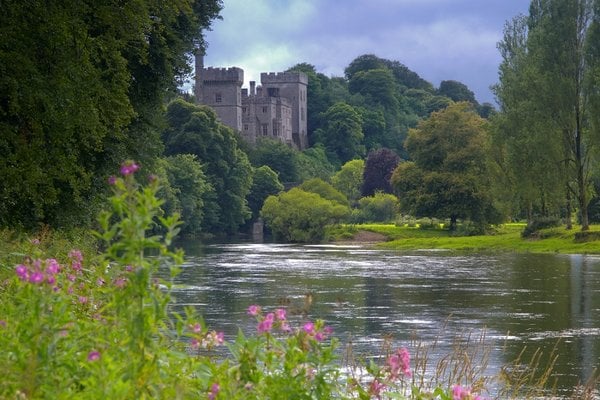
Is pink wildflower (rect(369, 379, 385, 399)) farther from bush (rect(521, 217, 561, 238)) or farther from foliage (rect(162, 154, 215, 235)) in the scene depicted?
foliage (rect(162, 154, 215, 235))

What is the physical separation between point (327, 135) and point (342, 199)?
202 ft

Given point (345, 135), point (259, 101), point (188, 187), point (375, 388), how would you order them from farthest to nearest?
point (345, 135) → point (259, 101) → point (188, 187) → point (375, 388)

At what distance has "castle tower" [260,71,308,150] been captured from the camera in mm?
155000

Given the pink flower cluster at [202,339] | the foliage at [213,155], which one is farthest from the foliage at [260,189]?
the pink flower cluster at [202,339]

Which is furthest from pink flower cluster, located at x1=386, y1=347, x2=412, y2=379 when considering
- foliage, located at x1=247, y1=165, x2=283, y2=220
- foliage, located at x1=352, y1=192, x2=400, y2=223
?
foliage, located at x1=247, y1=165, x2=283, y2=220

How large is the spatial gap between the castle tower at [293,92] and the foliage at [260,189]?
4754 centimetres

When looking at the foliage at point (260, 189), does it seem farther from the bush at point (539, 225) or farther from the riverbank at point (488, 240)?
the bush at point (539, 225)

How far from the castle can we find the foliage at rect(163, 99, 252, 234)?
41.2 metres

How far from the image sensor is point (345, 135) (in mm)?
148000

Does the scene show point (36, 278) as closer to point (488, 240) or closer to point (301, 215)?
point (488, 240)

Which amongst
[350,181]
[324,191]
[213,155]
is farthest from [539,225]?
[350,181]

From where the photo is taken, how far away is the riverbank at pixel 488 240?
49.4 m

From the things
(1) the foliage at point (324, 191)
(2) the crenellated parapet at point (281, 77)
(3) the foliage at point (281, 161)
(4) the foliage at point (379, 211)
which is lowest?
(4) the foliage at point (379, 211)

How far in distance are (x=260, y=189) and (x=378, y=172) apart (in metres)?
15.1
